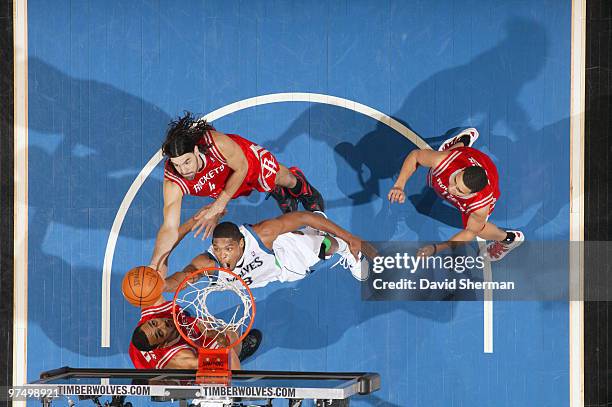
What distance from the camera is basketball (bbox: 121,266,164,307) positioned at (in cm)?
700

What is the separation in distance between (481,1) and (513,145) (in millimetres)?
1244

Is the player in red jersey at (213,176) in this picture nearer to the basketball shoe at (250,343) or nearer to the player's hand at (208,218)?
the player's hand at (208,218)

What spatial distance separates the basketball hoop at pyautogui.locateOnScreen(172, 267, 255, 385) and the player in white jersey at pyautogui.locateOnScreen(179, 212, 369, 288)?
12 centimetres

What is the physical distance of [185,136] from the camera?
7.20 meters

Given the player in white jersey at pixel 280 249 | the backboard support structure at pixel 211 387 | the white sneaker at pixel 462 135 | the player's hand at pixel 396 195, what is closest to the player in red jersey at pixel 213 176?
the player in white jersey at pixel 280 249

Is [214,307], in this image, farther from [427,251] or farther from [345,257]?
[427,251]

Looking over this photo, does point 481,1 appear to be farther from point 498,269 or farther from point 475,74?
point 498,269

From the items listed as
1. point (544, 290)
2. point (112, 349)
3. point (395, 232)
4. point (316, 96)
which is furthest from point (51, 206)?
point (544, 290)

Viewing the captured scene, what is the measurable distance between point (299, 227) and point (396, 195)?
86 centimetres

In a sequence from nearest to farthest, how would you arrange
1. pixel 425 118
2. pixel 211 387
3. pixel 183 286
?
pixel 211 387 < pixel 183 286 < pixel 425 118

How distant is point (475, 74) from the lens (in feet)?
23.5

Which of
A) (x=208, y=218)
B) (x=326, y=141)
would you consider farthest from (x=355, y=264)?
(x=208, y=218)

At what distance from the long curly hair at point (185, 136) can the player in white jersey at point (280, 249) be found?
70cm

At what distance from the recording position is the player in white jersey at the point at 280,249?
23.6 feet
